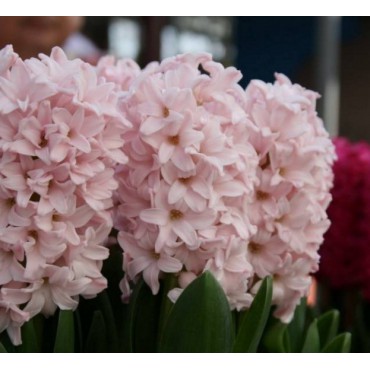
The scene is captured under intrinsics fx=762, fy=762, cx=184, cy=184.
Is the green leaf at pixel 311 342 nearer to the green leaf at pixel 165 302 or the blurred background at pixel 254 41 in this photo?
the green leaf at pixel 165 302

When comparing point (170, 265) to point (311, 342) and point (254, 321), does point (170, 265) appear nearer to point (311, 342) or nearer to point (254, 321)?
point (254, 321)

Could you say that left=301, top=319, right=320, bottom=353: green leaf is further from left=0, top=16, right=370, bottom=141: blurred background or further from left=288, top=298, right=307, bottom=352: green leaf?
left=0, top=16, right=370, bottom=141: blurred background

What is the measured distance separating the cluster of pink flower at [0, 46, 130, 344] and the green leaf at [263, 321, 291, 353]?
0.21 metres

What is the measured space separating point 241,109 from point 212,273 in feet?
0.51

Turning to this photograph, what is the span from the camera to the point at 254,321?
0.68 meters

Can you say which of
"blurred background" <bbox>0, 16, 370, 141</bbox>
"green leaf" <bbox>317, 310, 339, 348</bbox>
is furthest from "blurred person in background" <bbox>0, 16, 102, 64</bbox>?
"green leaf" <bbox>317, 310, 339, 348</bbox>

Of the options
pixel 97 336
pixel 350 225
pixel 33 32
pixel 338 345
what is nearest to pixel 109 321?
pixel 97 336

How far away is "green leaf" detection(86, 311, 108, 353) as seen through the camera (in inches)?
27.0

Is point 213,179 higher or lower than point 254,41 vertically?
higher

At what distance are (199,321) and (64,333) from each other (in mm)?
115

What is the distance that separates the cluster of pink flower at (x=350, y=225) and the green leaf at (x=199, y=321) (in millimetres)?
444

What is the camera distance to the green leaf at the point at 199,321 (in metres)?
0.63

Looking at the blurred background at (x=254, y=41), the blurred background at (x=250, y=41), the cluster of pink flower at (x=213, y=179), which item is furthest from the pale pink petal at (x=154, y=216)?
the blurred background at (x=254, y=41)
